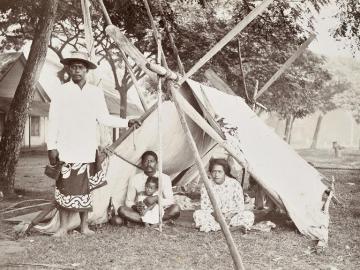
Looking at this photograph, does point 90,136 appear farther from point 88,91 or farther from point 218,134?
point 218,134

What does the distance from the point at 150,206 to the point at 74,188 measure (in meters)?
1.26

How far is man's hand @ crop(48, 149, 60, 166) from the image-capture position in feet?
17.8

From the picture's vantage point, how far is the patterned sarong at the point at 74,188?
5562 mm

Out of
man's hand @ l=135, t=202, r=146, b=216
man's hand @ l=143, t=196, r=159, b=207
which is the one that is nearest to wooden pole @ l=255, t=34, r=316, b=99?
man's hand @ l=143, t=196, r=159, b=207

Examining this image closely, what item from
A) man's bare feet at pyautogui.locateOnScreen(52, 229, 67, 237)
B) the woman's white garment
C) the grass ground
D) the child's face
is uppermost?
the child's face

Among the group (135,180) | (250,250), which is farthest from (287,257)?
(135,180)

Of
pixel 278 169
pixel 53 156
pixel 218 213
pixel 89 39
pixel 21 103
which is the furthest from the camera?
pixel 21 103

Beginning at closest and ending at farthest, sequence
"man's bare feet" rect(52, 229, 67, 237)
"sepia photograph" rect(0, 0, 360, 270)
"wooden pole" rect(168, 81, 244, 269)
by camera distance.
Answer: "wooden pole" rect(168, 81, 244, 269) < "sepia photograph" rect(0, 0, 360, 270) < "man's bare feet" rect(52, 229, 67, 237)

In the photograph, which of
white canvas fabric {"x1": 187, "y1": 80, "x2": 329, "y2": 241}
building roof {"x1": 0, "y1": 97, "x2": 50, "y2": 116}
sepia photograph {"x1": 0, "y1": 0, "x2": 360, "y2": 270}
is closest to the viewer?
sepia photograph {"x1": 0, "y1": 0, "x2": 360, "y2": 270}

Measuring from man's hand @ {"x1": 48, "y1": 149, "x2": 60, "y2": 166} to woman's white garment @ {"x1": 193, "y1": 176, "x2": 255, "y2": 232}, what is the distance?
2012 millimetres

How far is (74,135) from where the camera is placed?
5574 mm

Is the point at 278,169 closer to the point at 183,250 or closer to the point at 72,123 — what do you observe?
the point at 183,250

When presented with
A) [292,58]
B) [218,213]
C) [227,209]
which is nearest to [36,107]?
[292,58]

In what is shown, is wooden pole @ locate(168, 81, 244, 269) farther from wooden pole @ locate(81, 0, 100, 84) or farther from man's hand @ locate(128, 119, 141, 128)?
wooden pole @ locate(81, 0, 100, 84)
